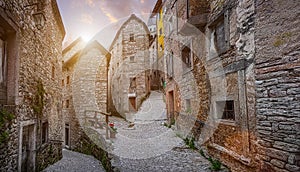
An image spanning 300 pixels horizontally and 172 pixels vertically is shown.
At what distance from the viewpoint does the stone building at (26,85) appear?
402 cm

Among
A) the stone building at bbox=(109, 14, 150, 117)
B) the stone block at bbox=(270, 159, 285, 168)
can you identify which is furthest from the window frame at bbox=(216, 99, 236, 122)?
the stone building at bbox=(109, 14, 150, 117)

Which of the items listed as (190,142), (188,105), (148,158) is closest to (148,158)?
(148,158)

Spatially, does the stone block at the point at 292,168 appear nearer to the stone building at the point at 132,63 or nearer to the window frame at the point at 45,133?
the window frame at the point at 45,133

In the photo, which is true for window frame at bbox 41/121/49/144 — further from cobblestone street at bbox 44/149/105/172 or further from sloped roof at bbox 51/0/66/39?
sloped roof at bbox 51/0/66/39

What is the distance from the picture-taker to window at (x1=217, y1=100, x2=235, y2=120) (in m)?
5.02

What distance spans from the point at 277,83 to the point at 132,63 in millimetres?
16568

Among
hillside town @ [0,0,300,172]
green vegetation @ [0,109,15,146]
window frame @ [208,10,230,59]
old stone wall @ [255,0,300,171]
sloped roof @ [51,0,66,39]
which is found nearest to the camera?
old stone wall @ [255,0,300,171]

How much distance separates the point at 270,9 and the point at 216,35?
6.59 feet

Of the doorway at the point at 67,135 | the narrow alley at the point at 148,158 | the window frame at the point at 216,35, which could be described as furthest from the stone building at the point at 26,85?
the doorway at the point at 67,135

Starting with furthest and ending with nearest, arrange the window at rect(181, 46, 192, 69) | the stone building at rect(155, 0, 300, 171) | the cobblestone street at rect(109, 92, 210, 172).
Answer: the window at rect(181, 46, 192, 69)
the cobblestone street at rect(109, 92, 210, 172)
the stone building at rect(155, 0, 300, 171)

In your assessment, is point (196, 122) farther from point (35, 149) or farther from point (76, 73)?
point (76, 73)

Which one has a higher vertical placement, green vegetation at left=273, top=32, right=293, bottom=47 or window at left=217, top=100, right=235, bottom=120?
green vegetation at left=273, top=32, right=293, bottom=47

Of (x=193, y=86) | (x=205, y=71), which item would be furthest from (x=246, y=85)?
(x=193, y=86)

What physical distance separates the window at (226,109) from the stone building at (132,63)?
13.3 metres
